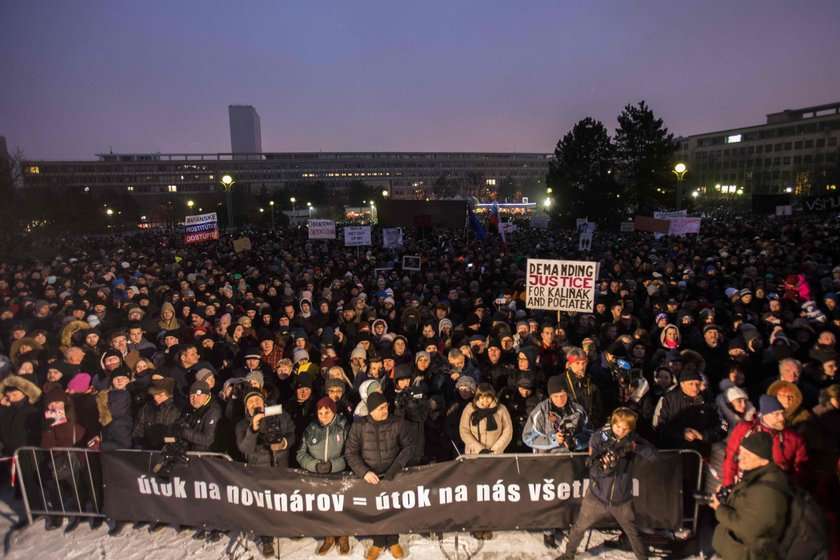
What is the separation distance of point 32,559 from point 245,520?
80.9 inches

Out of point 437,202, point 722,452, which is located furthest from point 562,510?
point 437,202

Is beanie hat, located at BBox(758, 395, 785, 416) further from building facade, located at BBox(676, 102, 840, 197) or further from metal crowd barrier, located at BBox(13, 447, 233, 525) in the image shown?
building facade, located at BBox(676, 102, 840, 197)

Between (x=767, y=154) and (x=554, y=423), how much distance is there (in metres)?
111

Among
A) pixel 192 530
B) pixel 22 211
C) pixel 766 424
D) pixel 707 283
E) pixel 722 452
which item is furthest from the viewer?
pixel 22 211

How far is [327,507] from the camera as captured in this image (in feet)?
14.9

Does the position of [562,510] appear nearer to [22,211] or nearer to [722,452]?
[722,452]

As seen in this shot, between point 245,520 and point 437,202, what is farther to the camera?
point 437,202

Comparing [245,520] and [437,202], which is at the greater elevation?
[437,202]

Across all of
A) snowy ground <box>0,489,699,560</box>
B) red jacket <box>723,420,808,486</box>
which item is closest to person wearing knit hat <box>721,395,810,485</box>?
red jacket <box>723,420,808,486</box>

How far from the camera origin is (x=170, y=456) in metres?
4.61

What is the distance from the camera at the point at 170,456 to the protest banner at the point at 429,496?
4.4 inches

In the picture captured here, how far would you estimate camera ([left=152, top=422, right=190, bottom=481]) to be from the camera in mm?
4582

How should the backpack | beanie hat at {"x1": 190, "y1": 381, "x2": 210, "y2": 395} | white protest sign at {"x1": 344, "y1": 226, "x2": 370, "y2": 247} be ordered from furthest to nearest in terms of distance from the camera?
white protest sign at {"x1": 344, "y1": 226, "x2": 370, "y2": 247}
beanie hat at {"x1": 190, "y1": 381, "x2": 210, "y2": 395}
the backpack

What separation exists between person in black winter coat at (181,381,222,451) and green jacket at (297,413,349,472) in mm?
944
